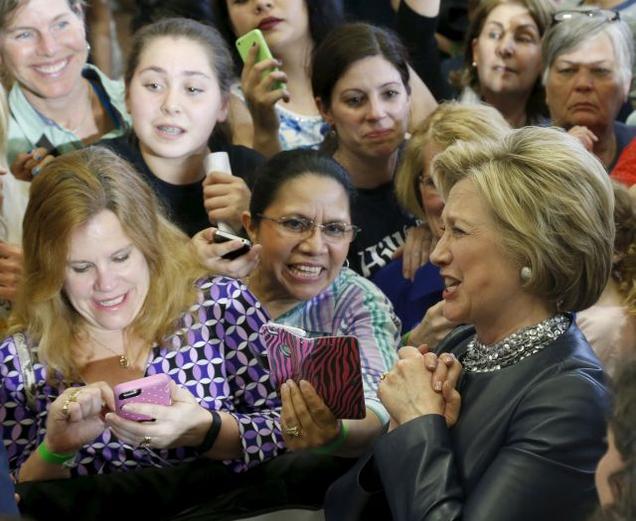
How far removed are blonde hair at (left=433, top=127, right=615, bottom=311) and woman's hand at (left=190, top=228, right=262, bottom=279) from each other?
2.83ft

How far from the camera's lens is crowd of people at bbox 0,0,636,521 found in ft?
7.05

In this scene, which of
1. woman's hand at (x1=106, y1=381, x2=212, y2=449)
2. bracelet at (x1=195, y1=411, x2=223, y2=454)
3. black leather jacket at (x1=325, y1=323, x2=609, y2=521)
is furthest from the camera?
bracelet at (x1=195, y1=411, x2=223, y2=454)

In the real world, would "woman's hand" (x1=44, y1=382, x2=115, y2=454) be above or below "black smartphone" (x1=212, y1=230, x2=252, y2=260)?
below

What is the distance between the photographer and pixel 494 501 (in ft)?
6.60

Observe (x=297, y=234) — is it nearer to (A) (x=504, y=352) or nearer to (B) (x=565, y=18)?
(A) (x=504, y=352)

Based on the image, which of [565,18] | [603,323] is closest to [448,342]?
[603,323]

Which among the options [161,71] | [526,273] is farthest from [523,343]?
[161,71]

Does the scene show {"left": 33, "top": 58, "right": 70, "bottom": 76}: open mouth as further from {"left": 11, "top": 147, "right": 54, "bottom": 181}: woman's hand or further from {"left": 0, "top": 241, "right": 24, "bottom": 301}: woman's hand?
{"left": 0, "top": 241, "right": 24, "bottom": 301}: woman's hand

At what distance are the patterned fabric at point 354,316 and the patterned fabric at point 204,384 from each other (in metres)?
0.26

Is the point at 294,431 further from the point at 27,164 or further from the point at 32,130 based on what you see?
the point at 32,130

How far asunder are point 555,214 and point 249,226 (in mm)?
1177

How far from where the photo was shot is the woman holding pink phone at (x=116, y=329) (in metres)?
2.66

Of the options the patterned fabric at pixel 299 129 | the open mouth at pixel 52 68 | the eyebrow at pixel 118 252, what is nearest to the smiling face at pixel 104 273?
the eyebrow at pixel 118 252

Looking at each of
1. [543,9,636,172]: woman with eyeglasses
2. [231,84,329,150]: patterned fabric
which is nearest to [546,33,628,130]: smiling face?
[543,9,636,172]: woman with eyeglasses
